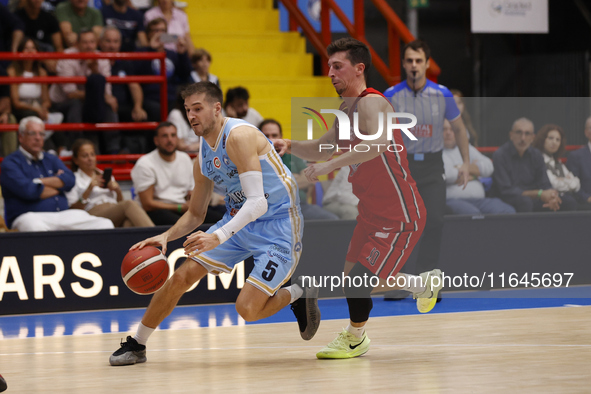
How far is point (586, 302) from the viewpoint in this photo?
6.17 m

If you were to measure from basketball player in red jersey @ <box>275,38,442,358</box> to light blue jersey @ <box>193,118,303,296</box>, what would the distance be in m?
0.20

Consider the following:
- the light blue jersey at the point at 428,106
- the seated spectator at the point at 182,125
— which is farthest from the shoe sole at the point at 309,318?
the seated spectator at the point at 182,125

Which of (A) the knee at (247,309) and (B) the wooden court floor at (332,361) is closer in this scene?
(B) the wooden court floor at (332,361)

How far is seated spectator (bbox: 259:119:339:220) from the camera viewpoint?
22.6ft

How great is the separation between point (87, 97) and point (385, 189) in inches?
170

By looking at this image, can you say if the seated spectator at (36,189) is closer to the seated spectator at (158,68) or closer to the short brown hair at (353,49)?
the seated spectator at (158,68)

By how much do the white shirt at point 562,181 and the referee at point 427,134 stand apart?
1369 mm

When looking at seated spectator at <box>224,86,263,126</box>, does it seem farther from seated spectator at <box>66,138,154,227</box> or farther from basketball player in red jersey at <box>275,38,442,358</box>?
basketball player in red jersey at <box>275,38,442,358</box>

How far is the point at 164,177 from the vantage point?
700 cm

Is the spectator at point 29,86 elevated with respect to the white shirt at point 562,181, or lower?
elevated

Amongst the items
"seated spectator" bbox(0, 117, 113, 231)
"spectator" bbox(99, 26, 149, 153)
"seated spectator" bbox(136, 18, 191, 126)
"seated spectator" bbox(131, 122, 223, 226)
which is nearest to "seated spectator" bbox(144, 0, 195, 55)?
"seated spectator" bbox(136, 18, 191, 126)

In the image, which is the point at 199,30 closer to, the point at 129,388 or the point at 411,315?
the point at 411,315

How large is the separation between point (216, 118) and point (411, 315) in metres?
2.39

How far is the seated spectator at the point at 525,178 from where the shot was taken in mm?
7152
